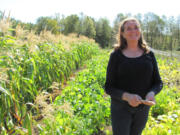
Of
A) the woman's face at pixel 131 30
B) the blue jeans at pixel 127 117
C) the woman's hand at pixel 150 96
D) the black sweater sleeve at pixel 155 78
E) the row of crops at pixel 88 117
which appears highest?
the woman's face at pixel 131 30

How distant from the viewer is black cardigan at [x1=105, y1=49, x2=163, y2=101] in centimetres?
167

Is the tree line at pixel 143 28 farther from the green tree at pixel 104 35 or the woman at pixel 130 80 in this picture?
the woman at pixel 130 80

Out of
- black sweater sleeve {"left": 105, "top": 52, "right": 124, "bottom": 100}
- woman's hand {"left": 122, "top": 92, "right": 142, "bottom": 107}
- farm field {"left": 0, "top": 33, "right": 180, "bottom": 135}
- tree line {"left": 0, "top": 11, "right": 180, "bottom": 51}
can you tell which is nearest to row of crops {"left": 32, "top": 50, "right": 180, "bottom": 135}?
farm field {"left": 0, "top": 33, "right": 180, "bottom": 135}

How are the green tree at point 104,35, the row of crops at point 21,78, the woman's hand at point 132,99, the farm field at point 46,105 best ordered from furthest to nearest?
1. the green tree at point 104,35
2. the row of crops at point 21,78
3. the farm field at point 46,105
4. the woman's hand at point 132,99

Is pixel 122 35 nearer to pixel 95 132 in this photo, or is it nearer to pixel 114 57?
pixel 114 57

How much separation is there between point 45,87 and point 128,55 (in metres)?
2.86

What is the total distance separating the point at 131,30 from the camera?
169 cm

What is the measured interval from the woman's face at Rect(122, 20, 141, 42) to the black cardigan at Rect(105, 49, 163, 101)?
188 mm

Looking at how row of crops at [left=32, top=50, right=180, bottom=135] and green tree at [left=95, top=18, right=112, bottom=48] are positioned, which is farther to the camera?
green tree at [left=95, top=18, right=112, bottom=48]

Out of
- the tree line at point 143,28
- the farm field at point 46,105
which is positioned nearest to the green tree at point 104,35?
the tree line at point 143,28

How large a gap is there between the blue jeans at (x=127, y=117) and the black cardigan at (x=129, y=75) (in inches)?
4.2

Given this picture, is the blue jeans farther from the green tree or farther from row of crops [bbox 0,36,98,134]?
the green tree

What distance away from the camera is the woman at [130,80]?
167 cm

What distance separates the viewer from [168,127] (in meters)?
2.60
